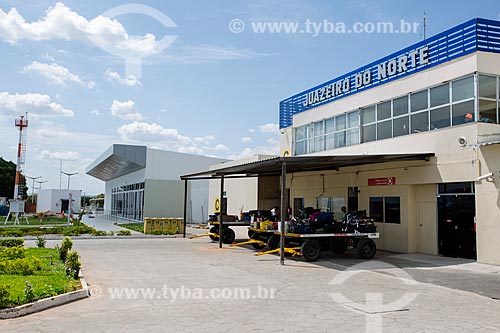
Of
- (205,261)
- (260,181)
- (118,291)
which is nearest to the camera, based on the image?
(118,291)

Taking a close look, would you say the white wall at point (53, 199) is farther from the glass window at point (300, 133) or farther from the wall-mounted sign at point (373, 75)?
the wall-mounted sign at point (373, 75)

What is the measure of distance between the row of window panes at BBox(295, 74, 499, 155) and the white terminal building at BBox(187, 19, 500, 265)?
0.04m

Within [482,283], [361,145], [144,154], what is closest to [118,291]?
[482,283]

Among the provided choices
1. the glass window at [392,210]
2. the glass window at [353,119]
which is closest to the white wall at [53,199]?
the glass window at [353,119]

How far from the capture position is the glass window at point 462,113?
598 inches

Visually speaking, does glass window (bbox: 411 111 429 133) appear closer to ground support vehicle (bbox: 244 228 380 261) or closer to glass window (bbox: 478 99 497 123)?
glass window (bbox: 478 99 497 123)

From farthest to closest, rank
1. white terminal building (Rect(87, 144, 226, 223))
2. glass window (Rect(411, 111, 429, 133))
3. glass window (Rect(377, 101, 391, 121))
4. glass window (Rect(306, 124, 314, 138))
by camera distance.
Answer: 1. white terminal building (Rect(87, 144, 226, 223))
2. glass window (Rect(306, 124, 314, 138))
3. glass window (Rect(377, 101, 391, 121))
4. glass window (Rect(411, 111, 429, 133))

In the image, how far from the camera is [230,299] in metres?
9.16

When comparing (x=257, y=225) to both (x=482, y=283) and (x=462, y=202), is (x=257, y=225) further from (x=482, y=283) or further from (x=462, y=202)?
(x=482, y=283)

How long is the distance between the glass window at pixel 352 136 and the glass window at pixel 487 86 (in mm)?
6541

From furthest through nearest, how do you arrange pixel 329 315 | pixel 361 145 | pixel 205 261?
pixel 361 145
pixel 205 261
pixel 329 315

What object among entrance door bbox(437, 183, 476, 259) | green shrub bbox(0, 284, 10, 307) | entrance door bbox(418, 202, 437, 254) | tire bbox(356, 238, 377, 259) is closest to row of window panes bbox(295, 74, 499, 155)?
entrance door bbox(437, 183, 476, 259)

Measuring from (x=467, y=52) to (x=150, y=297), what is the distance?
12.6 meters

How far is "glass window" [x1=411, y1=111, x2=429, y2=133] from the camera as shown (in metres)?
17.1
